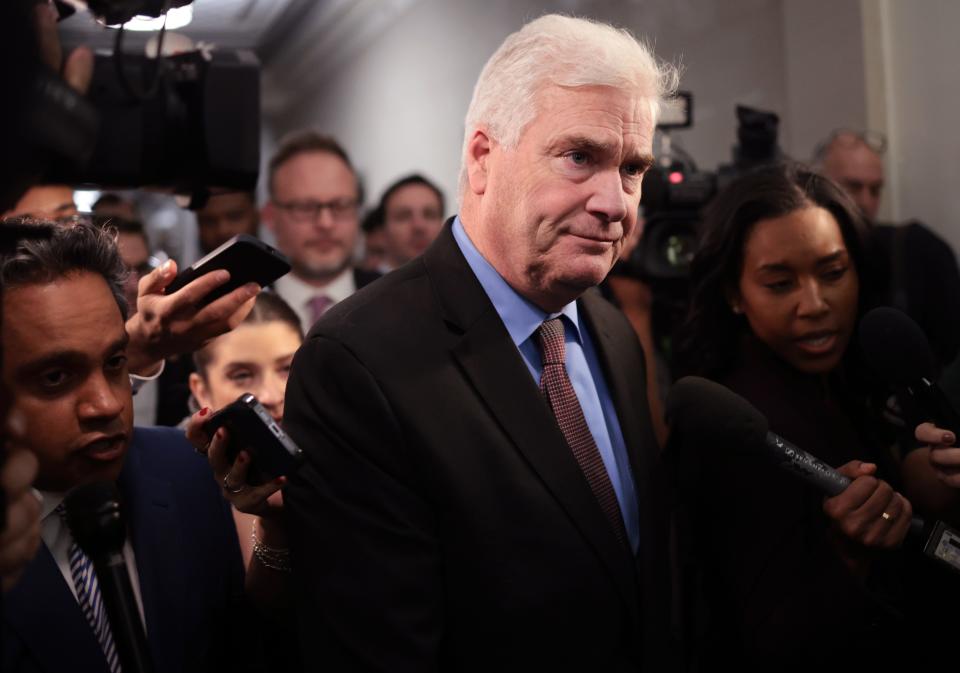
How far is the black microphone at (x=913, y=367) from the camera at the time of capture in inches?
56.1

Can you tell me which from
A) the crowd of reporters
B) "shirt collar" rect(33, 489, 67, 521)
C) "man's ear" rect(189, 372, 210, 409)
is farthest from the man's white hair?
"man's ear" rect(189, 372, 210, 409)

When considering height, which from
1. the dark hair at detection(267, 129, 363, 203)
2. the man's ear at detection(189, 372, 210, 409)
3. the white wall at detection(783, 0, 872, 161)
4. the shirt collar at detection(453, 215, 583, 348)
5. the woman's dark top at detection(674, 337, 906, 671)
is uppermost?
the white wall at detection(783, 0, 872, 161)

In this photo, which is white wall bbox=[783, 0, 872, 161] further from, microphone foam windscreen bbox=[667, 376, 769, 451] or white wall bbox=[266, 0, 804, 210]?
microphone foam windscreen bbox=[667, 376, 769, 451]

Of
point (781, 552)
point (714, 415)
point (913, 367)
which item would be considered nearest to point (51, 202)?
point (714, 415)

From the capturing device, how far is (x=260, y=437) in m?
1.23

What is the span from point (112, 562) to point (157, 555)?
0.31 metres

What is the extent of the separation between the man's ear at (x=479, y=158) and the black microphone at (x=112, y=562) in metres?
0.63

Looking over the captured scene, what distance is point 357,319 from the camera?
4.35 ft

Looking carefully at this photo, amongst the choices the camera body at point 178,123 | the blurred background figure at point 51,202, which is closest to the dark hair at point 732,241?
the camera body at point 178,123

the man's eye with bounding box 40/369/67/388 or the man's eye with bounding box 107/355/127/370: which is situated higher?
the man's eye with bounding box 107/355/127/370

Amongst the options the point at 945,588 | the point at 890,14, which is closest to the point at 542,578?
the point at 945,588

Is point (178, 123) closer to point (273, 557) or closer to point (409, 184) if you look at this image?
point (273, 557)

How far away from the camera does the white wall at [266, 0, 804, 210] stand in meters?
3.99

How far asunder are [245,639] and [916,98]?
2846 millimetres
